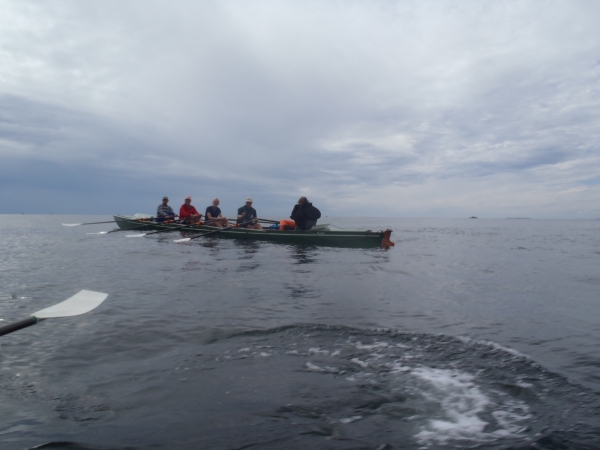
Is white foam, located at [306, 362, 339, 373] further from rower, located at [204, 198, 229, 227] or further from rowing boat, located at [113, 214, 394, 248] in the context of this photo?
rower, located at [204, 198, 229, 227]

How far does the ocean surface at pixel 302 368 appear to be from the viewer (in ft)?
9.27

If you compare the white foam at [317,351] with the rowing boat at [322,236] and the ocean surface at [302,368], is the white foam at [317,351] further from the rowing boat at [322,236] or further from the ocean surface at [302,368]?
the rowing boat at [322,236]

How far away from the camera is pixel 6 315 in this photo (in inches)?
243

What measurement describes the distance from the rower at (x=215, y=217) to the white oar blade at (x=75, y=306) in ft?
48.5

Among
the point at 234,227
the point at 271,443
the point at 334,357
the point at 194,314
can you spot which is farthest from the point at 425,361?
the point at 234,227

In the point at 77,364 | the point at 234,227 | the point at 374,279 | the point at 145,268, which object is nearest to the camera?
the point at 77,364

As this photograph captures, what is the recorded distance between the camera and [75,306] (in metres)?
5.45

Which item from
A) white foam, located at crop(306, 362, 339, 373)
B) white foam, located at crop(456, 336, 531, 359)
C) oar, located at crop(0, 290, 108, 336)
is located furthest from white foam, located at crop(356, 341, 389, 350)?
oar, located at crop(0, 290, 108, 336)

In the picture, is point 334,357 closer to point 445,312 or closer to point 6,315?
point 445,312

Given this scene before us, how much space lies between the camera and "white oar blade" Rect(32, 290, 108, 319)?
4.80 meters

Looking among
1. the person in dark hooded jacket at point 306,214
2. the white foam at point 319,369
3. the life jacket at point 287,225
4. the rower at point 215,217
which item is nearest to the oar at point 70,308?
the white foam at point 319,369

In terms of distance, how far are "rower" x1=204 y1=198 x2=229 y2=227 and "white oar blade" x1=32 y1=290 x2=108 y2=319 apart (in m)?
14.8

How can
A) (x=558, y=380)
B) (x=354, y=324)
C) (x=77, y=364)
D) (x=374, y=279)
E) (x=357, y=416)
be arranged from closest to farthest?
(x=357, y=416) < (x=558, y=380) < (x=77, y=364) < (x=354, y=324) < (x=374, y=279)

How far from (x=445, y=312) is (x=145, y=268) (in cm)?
829
